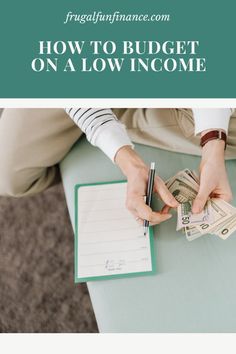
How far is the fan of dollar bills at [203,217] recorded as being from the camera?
2.97 feet

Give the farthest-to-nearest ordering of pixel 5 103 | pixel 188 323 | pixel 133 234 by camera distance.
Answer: pixel 5 103 → pixel 133 234 → pixel 188 323

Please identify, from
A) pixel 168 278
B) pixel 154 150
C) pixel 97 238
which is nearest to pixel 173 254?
pixel 168 278

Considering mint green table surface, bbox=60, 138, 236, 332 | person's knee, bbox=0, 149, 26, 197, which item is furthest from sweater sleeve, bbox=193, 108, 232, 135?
person's knee, bbox=0, 149, 26, 197

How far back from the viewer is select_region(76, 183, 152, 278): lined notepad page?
937 mm

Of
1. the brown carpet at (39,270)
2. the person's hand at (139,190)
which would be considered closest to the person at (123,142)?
the person's hand at (139,190)

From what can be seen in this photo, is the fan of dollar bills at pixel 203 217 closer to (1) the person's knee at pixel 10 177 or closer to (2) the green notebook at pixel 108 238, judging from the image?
(2) the green notebook at pixel 108 238

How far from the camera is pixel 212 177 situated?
920 millimetres

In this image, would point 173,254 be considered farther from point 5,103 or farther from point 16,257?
point 16,257

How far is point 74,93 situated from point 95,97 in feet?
0.18

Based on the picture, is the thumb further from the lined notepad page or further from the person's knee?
the person's knee

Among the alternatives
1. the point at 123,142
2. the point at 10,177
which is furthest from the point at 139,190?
the point at 10,177

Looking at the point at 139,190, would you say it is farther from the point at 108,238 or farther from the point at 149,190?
the point at 108,238

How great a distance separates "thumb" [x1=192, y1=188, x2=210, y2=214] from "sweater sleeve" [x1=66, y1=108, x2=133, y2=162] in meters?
0.22

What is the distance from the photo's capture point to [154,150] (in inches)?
44.1
